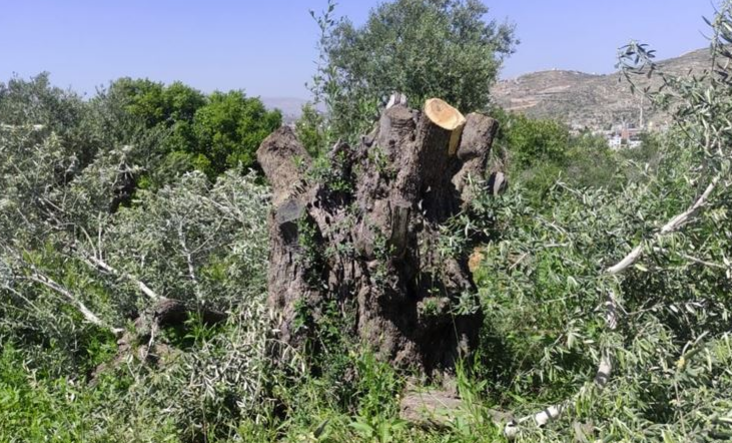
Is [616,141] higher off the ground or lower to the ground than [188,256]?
higher

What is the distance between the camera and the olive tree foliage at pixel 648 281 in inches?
101

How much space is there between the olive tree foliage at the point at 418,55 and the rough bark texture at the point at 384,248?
7.43 metres

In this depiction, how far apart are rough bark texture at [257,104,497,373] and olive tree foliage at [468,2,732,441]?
48cm

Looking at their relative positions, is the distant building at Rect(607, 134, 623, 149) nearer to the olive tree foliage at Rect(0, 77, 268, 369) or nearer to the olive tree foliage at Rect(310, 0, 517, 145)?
the olive tree foliage at Rect(310, 0, 517, 145)

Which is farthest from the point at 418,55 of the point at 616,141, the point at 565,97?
the point at 565,97

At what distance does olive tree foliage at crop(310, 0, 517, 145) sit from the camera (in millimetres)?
12539

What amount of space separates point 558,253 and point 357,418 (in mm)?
1280

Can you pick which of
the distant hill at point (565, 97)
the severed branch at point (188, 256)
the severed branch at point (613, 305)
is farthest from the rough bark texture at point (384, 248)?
the distant hill at point (565, 97)

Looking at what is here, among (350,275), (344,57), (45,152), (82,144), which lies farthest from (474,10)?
(350,275)

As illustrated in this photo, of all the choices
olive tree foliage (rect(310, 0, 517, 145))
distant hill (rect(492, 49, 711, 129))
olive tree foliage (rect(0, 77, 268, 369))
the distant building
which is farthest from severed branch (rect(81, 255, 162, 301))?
distant hill (rect(492, 49, 711, 129))

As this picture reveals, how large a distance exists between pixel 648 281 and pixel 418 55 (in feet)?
33.2

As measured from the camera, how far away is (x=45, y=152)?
5484 millimetres

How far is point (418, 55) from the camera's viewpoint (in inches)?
497

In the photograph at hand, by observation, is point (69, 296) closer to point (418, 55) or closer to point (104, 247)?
point (104, 247)
